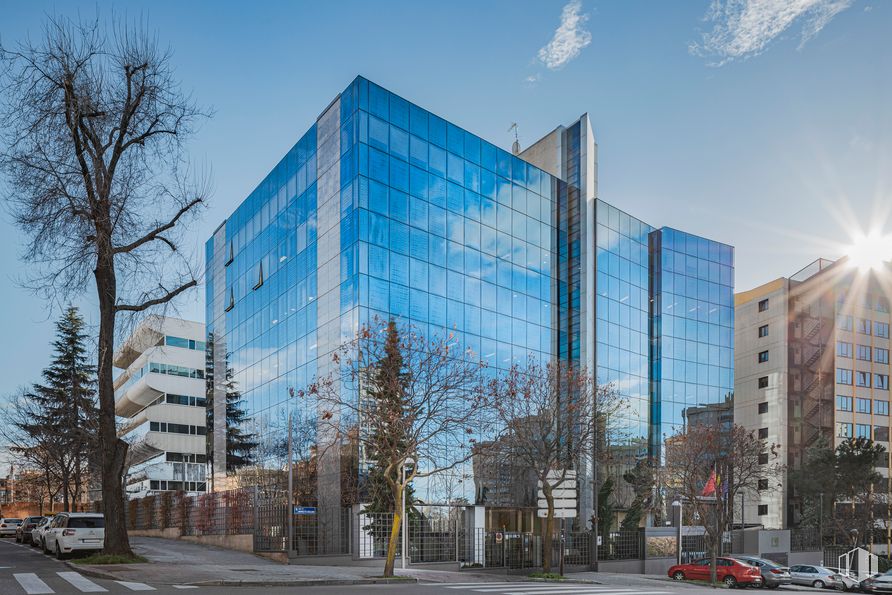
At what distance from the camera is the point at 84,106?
22719 millimetres

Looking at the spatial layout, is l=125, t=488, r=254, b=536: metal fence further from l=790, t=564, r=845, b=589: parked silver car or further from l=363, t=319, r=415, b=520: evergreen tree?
l=790, t=564, r=845, b=589: parked silver car

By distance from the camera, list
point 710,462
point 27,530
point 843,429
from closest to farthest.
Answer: point 27,530
point 710,462
point 843,429

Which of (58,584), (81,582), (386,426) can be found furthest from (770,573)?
(58,584)

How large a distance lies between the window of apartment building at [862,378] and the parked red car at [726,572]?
5931cm

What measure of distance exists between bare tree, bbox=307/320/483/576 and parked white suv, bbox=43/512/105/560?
8.34m

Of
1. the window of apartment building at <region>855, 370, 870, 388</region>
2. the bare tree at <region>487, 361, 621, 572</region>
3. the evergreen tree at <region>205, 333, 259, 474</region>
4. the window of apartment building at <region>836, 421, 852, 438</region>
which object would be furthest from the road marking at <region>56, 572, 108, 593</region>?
the window of apartment building at <region>855, 370, 870, 388</region>

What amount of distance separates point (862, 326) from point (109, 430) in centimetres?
9009

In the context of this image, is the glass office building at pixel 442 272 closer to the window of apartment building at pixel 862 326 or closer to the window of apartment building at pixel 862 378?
the window of apartment building at pixel 862 378

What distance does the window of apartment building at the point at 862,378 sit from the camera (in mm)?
89375

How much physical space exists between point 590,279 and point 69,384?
4049cm

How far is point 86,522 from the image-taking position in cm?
2602

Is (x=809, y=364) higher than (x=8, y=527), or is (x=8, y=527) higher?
(x=809, y=364)

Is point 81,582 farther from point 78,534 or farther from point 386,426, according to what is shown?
point 386,426

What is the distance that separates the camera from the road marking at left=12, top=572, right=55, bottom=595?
14875 millimetres
